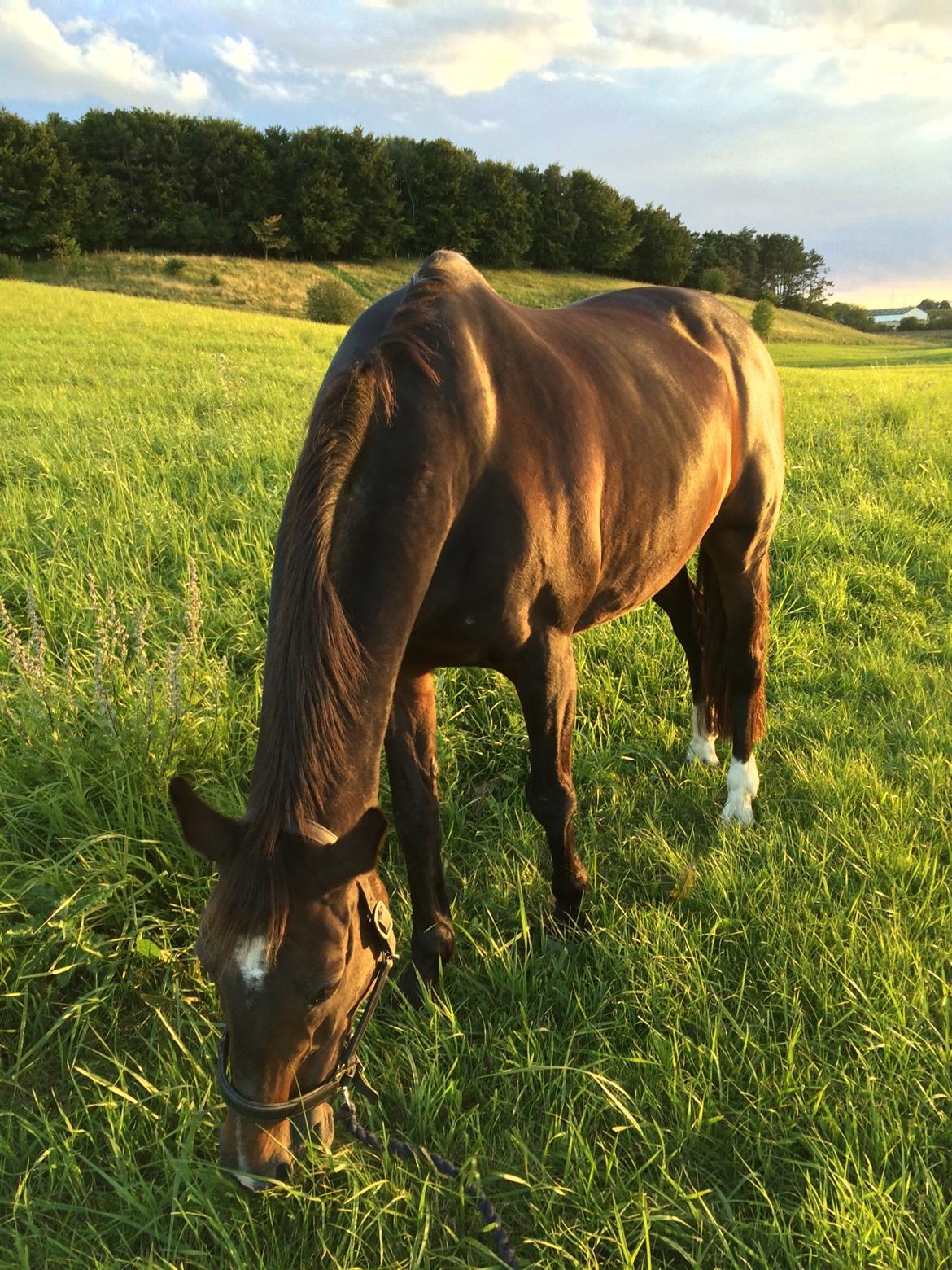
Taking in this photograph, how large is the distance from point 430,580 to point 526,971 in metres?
1.29

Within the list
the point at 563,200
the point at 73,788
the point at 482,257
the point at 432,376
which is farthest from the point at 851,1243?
the point at 563,200

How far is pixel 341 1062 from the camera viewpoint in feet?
4.80

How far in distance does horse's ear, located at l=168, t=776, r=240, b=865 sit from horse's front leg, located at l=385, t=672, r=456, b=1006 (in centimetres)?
93

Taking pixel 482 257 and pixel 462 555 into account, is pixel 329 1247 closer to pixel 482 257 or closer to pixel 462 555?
pixel 462 555

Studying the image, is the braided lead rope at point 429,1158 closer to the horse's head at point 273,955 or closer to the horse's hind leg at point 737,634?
the horse's head at point 273,955

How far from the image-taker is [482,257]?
177ft

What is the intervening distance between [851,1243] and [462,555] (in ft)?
5.51

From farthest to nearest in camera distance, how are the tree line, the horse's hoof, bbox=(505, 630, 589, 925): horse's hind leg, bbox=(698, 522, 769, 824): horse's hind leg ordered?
the tree line → bbox=(698, 522, 769, 824): horse's hind leg → the horse's hoof → bbox=(505, 630, 589, 925): horse's hind leg

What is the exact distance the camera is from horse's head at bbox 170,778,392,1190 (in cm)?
122

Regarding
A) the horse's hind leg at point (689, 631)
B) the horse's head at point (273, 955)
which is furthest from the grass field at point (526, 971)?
the horse's head at point (273, 955)

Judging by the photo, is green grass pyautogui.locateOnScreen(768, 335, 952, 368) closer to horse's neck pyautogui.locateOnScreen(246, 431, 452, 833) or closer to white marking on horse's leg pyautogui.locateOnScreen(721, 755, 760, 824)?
white marking on horse's leg pyautogui.locateOnScreen(721, 755, 760, 824)

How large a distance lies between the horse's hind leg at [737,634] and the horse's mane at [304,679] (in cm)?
229

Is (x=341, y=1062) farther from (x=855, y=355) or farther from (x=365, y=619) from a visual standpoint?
(x=855, y=355)

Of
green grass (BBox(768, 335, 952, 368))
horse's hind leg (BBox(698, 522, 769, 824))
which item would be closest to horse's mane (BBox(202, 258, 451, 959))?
horse's hind leg (BBox(698, 522, 769, 824))
